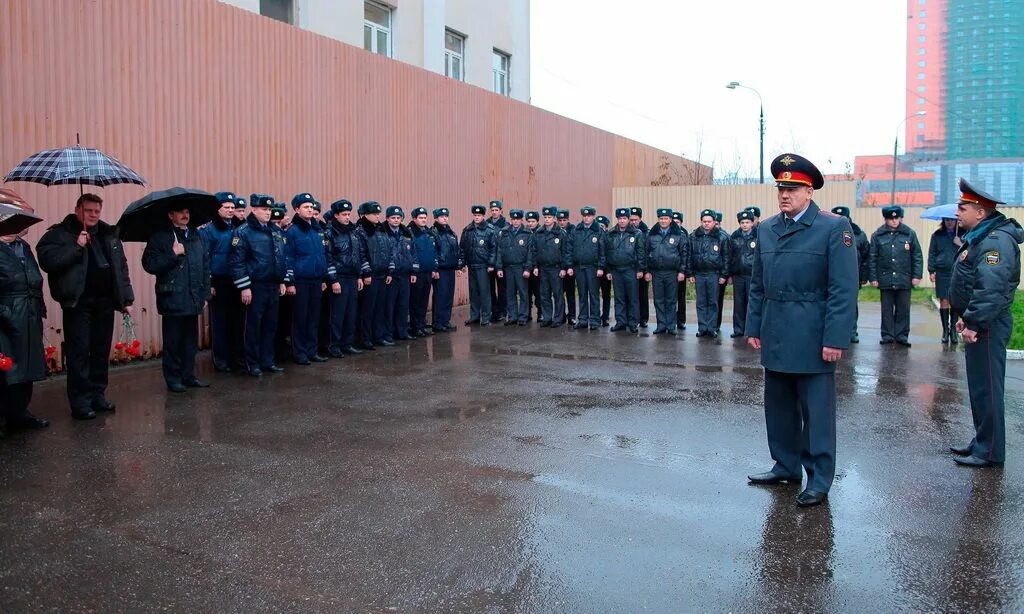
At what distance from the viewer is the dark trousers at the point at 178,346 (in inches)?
352

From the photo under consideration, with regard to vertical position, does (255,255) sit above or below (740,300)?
above

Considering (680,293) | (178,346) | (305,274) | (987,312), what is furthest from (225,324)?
(987,312)

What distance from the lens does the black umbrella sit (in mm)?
A: 8344

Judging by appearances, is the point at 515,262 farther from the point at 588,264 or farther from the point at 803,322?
the point at 803,322

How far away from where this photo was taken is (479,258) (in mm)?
15000

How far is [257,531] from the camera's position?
4.91 meters

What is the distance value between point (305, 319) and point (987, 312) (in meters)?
7.55

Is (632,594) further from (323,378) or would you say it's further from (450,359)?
(450,359)

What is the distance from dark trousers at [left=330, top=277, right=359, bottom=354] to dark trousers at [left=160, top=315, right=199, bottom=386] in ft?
8.03

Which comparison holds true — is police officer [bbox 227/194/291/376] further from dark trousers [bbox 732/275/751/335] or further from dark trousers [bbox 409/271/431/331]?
dark trousers [bbox 732/275/751/335]

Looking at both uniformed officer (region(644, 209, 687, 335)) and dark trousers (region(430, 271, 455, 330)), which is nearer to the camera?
uniformed officer (region(644, 209, 687, 335))

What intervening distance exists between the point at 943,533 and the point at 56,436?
21.3ft

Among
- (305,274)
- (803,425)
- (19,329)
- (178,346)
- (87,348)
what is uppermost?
(305,274)

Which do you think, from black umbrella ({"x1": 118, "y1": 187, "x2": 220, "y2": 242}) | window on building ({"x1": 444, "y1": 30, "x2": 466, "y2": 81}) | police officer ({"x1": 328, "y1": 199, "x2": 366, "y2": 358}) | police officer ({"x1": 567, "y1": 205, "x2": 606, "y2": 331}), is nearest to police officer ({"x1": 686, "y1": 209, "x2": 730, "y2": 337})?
police officer ({"x1": 567, "y1": 205, "x2": 606, "y2": 331})
